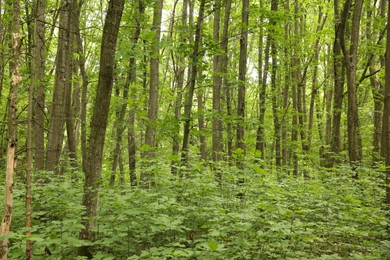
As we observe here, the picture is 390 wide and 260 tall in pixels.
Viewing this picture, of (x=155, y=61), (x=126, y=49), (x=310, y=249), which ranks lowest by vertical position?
(x=310, y=249)

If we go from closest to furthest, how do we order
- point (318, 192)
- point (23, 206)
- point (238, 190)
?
point (23, 206) < point (238, 190) < point (318, 192)

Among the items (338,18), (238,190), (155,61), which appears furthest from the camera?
(338,18)

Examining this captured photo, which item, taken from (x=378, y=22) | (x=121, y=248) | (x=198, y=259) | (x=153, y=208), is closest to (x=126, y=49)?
(x=153, y=208)

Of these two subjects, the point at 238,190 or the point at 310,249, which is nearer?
the point at 310,249

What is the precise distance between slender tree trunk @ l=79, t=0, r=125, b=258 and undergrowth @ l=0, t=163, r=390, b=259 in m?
0.20

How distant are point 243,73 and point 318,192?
4.21m

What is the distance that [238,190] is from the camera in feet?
22.7

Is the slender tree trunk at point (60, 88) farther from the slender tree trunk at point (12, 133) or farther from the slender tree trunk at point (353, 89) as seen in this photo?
the slender tree trunk at point (353, 89)

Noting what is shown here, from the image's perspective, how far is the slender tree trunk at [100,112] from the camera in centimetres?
483

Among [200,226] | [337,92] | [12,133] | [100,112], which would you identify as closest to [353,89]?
[337,92]

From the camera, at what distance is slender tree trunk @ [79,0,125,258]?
4828 millimetres

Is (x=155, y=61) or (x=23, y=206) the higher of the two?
(x=155, y=61)

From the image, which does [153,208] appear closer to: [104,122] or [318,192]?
[104,122]

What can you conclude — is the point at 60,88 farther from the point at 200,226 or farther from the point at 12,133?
the point at 200,226
